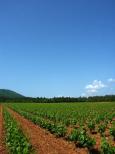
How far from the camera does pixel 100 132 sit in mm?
19141

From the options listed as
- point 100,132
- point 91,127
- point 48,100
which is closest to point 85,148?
point 100,132

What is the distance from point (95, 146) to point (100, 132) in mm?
4681

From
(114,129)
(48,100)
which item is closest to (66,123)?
(114,129)

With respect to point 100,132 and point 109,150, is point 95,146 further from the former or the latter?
point 100,132

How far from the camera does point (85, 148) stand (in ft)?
47.9

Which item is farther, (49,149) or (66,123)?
(66,123)

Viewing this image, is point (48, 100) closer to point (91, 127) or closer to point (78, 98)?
point (78, 98)

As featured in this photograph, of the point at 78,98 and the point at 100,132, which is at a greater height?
the point at 78,98

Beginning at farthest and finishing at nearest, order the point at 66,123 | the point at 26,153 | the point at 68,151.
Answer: the point at 66,123, the point at 68,151, the point at 26,153

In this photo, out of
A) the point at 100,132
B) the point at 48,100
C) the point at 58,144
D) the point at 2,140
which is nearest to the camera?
the point at 58,144

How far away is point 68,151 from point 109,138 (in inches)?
142

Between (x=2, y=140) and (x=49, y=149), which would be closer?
(x=49, y=149)

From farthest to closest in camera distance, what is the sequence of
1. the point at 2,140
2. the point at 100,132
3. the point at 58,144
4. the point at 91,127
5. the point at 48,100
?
the point at 48,100 → the point at 91,127 → the point at 100,132 → the point at 2,140 → the point at 58,144

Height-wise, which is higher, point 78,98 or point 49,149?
point 78,98
